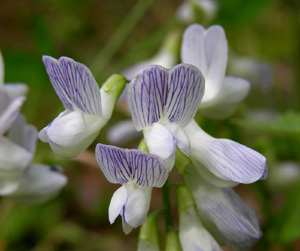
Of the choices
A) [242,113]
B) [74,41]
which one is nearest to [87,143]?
[242,113]

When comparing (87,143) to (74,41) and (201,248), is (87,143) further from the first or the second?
(74,41)

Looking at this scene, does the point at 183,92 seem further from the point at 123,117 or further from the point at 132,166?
the point at 123,117

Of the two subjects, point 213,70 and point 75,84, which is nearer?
point 75,84

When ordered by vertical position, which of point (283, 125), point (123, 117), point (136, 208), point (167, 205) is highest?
point (136, 208)

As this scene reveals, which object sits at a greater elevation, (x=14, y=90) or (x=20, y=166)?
(x=14, y=90)

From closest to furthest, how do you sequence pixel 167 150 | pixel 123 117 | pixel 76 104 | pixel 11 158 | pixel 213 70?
1. pixel 167 150
2. pixel 76 104
3. pixel 213 70
4. pixel 11 158
5. pixel 123 117

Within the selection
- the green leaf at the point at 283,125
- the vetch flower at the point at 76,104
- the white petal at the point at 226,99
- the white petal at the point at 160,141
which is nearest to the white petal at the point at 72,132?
the vetch flower at the point at 76,104

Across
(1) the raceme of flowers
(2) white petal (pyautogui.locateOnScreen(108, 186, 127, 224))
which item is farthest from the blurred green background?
(2) white petal (pyautogui.locateOnScreen(108, 186, 127, 224))

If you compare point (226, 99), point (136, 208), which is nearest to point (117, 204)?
point (136, 208)
